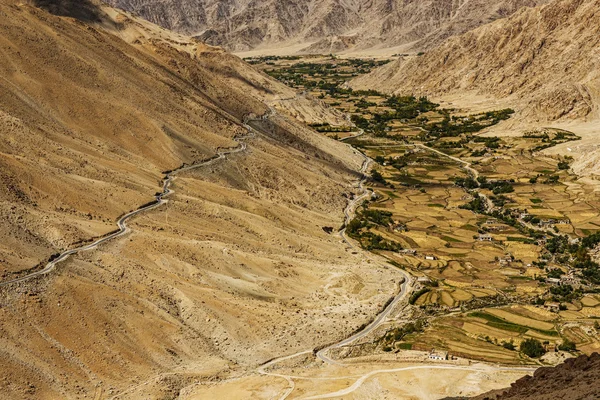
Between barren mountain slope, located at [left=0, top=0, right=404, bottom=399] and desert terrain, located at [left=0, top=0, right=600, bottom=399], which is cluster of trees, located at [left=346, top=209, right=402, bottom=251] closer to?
desert terrain, located at [left=0, top=0, right=600, bottom=399]

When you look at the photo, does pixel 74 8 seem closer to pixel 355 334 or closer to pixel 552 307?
pixel 355 334

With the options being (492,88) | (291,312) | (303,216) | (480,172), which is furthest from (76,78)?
(492,88)

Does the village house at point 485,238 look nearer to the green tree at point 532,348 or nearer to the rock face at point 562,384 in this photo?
the green tree at point 532,348

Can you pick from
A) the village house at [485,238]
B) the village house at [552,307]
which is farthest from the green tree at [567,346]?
the village house at [485,238]

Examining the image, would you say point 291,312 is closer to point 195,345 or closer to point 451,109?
point 195,345

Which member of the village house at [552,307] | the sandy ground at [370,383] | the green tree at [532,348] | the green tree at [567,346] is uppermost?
the village house at [552,307]

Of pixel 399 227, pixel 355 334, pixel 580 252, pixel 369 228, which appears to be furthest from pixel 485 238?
pixel 355 334

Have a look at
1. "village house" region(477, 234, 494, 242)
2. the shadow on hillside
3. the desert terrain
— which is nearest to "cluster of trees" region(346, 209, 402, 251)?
the desert terrain
